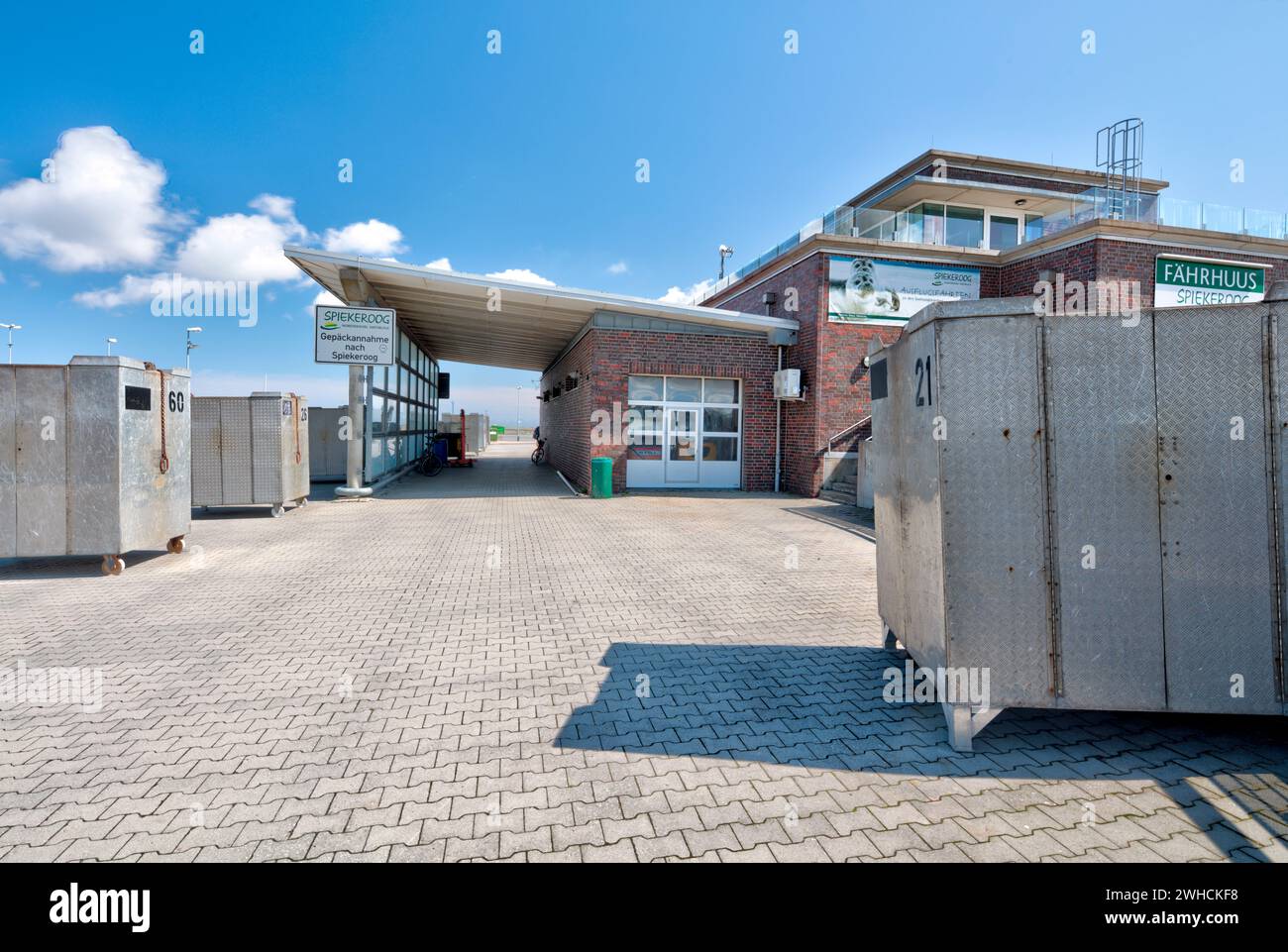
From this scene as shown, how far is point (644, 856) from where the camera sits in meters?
2.49

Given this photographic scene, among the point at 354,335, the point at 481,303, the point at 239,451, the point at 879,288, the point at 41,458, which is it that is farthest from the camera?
the point at 481,303

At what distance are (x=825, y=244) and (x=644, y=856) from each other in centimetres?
1494

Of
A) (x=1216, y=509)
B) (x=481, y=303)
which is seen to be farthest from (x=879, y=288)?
(x=1216, y=509)

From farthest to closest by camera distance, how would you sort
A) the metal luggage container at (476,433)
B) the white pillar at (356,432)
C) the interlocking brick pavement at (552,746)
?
the metal luggage container at (476,433) → the white pillar at (356,432) → the interlocking brick pavement at (552,746)

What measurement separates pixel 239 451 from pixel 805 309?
1249cm

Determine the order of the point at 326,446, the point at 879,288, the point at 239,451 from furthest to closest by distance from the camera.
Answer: the point at 326,446
the point at 879,288
the point at 239,451

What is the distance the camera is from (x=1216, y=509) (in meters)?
3.29

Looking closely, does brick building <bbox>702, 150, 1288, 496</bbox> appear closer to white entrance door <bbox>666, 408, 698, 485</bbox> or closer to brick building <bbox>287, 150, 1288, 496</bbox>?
brick building <bbox>287, 150, 1288, 496</bbox>

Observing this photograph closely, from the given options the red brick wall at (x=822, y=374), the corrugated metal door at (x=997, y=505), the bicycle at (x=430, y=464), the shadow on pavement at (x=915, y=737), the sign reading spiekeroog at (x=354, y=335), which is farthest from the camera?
the bicycle at (x=430, y=464)

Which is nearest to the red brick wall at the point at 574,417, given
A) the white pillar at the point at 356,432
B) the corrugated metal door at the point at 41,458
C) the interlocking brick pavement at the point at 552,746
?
the white pillar at the point at 356,432

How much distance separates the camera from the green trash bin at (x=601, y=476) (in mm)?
14914

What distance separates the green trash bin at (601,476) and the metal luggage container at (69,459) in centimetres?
885

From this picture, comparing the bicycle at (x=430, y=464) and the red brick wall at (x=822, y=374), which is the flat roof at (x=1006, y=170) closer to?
the red brick wall at (x=822, y=374)

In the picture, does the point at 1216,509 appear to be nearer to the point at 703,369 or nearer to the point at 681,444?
the point at 703,369
